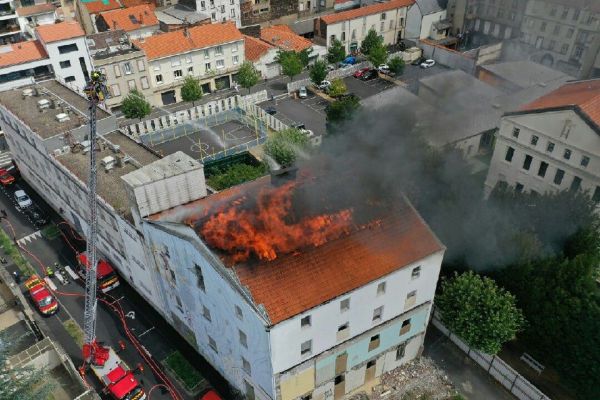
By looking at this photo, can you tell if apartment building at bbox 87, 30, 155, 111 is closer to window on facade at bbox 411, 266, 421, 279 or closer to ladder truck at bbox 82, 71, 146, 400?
ladder truck at bbox 82, 71, 146, 400

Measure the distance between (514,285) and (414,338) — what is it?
7059 millimetres

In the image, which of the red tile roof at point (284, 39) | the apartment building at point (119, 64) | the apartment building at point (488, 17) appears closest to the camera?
the apartment building at point (488, 17)

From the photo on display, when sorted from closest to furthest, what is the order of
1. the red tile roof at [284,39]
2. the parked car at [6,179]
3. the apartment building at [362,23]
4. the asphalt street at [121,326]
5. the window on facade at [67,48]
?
the asphalt street at [121,326]
the parked car at [6,179]
the window on facade at [67,48]
the red tile roof at [284,39]
the apartment building at [362,23]

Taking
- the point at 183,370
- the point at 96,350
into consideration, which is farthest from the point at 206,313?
the point at 96,350

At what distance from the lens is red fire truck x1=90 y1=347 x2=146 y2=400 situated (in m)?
28.2

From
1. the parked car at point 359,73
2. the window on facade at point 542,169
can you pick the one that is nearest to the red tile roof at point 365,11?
the parked car at point 359,73

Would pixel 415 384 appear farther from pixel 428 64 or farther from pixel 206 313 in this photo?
pixel 428 64

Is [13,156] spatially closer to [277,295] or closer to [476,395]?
[277,295]

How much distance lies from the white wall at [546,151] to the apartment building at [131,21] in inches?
2083

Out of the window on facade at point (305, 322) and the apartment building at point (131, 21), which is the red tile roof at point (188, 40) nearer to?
the apartment building at point (131, 21)

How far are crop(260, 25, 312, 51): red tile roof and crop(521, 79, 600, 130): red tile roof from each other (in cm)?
3868

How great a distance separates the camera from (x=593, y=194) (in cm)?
3416

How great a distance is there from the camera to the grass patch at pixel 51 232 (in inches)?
1647

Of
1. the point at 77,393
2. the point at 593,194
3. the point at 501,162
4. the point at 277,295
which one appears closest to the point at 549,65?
the point at 501,162
